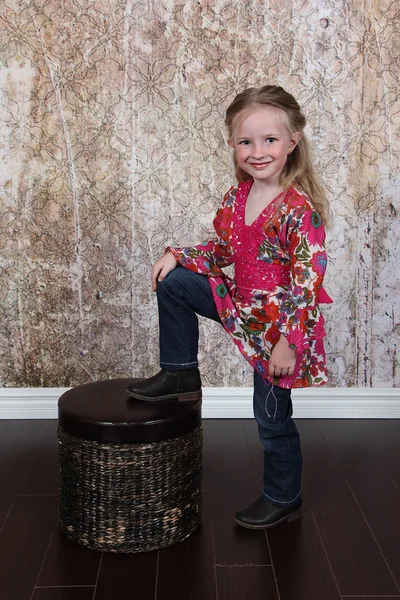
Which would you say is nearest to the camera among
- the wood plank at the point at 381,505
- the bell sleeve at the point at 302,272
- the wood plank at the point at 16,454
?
the bell sleeve at the point at 302,272

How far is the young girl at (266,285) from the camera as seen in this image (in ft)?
6.30

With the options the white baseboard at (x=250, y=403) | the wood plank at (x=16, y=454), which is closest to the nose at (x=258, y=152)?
the wood plank at (x=16, y=454)

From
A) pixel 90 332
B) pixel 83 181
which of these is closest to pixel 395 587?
pixel 90 332

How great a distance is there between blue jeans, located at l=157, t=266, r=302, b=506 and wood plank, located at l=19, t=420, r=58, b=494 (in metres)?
0.61

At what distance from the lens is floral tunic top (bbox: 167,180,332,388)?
6.22 feet

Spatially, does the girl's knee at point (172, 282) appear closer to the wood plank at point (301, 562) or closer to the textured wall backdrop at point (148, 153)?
the wood plank at point (301, 562)

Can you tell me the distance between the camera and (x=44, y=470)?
2.50m

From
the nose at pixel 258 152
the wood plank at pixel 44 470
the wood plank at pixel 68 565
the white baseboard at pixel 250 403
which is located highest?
the nose at pixel 258 152

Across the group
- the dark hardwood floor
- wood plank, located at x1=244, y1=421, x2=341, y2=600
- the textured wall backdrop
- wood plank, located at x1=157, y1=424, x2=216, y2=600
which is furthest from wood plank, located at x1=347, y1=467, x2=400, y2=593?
the textured wall backdrop

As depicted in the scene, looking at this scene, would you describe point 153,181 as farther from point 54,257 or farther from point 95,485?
point 95,485

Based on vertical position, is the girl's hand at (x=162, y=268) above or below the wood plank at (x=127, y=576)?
above

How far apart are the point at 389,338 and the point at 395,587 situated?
1.36 m

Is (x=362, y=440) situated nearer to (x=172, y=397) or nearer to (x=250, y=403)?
(x=250, y=403)

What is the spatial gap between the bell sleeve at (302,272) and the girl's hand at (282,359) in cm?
2
